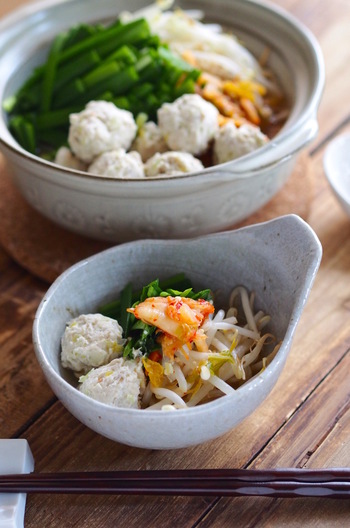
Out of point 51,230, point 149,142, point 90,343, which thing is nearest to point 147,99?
point 149,142

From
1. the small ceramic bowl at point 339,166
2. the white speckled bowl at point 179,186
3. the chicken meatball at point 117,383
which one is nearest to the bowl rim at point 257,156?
the white speckled bowl at point 179,186

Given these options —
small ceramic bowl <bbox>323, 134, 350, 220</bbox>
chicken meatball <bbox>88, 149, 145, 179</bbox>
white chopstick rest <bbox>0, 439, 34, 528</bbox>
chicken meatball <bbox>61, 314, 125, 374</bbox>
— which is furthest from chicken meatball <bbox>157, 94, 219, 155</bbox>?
white chopstick rest <bbox>0, 439, 34, 528</bbox>

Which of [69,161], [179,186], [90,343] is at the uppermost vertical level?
[179,186]

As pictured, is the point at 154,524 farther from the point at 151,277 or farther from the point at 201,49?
the point at 201,49

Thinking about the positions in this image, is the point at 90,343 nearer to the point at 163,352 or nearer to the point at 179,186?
the point at 163,352

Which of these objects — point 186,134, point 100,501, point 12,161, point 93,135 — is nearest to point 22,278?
point 12,161

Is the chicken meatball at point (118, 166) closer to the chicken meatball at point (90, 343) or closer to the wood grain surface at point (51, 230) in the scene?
the wood grain surface at point (51, 230)

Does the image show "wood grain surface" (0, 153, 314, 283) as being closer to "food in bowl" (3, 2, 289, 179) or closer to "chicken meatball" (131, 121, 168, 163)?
"food in bowl" (3, 2, 289, 179)

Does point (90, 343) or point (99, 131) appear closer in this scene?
point (90, 343)
